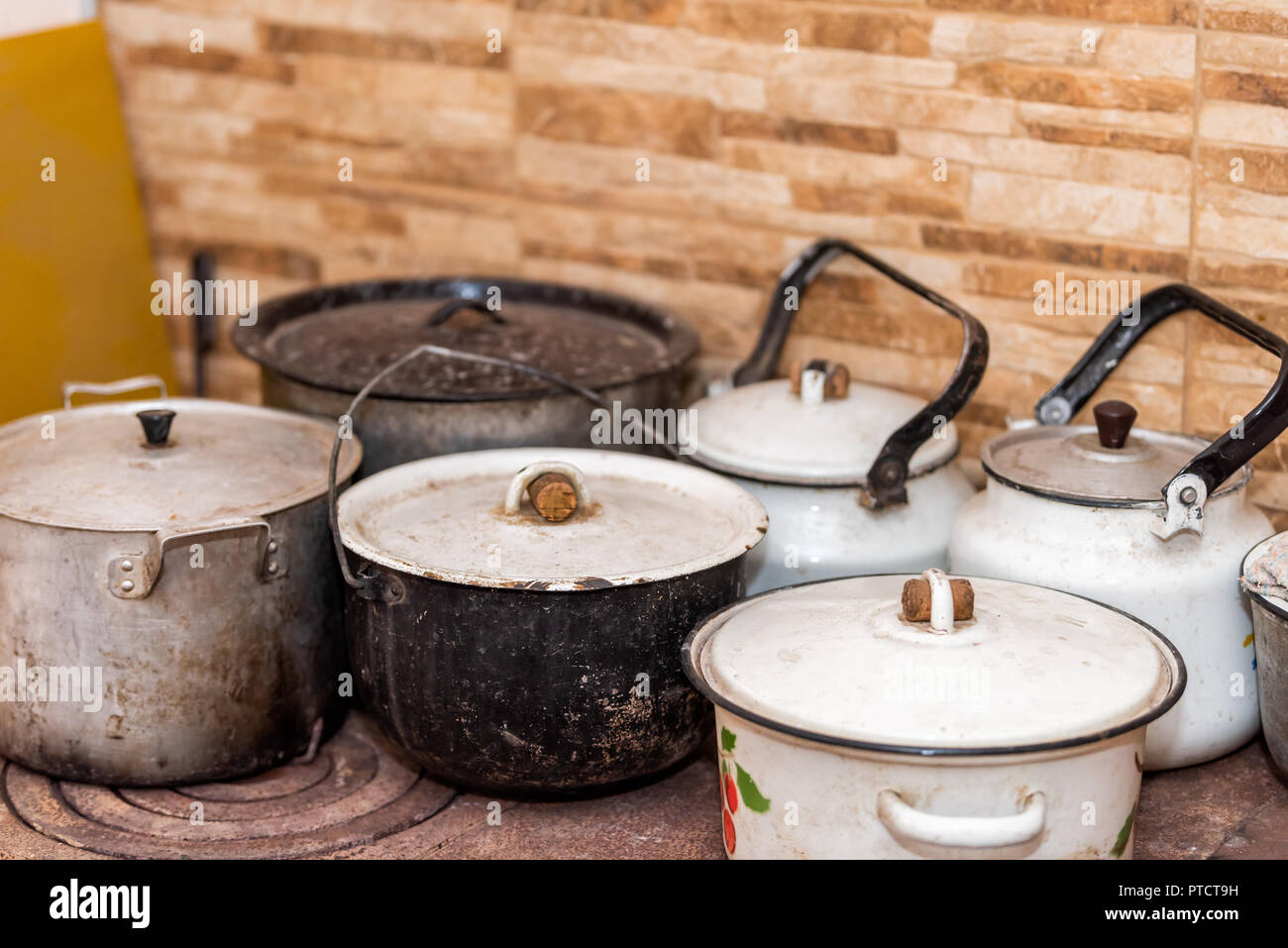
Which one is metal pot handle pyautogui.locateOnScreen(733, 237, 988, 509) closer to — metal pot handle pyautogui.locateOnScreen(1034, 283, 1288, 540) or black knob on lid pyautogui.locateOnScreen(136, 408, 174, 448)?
metal pot handle pyautogui.locateOnScreen(1034, 283, 1288, 540)

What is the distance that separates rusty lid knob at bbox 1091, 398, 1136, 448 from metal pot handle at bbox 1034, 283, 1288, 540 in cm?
17

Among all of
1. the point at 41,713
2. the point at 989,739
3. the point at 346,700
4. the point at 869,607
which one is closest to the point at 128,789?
the point at 41,713

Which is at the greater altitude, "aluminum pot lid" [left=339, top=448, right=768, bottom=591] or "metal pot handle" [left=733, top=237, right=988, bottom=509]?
"metal pot handle" [left=733, top=237, right=988, bottom=509]

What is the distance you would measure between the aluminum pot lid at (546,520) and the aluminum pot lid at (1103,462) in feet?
1.67

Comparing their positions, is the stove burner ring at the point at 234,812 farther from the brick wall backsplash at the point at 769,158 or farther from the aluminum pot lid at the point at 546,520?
the brick wall backsplash at the point at 769,158

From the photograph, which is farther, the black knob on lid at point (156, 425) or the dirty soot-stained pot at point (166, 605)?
the black knob on lid at point (156, 425)

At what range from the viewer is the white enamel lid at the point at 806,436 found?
3.12 metres

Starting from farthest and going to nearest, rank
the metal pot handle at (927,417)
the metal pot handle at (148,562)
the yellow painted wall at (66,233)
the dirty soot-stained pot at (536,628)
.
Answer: the yellow painted wall at (66,233), the metal pot handle at (927,417), the metal pot handle at (148,562), the dirty soot-stained pot at (536,628)

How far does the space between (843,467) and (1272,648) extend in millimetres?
869

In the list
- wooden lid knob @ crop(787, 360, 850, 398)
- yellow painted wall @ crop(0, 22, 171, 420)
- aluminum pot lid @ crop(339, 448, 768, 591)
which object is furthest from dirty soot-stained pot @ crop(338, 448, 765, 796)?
yellow painted wall @ crop(0, 22, 171, 420)

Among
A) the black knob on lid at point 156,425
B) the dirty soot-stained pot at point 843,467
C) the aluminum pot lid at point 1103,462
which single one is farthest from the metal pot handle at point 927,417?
the black knob on lid at point 156,425

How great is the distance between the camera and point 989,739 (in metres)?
2.19

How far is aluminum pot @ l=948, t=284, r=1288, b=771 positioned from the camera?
276 centimetres

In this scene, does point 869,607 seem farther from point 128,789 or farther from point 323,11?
point 323,11
